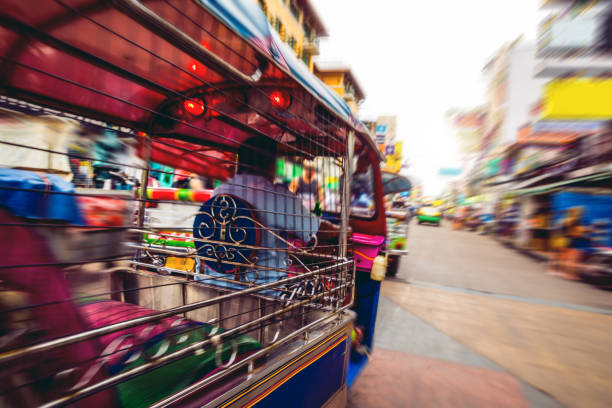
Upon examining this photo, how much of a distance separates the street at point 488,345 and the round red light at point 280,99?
2.46 metres

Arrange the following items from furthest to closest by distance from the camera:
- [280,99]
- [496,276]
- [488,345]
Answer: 1. [496,276]
2. [488,345]
3. [280,99]

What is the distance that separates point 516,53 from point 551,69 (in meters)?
9.52

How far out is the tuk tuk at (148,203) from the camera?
0.80 meters

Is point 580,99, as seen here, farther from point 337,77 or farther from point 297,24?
point 337,77

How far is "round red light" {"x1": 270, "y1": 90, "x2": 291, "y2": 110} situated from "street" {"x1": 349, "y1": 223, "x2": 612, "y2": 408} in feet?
8.07

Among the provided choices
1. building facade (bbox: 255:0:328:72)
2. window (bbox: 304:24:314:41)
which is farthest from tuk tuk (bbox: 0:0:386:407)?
window (bbox: 304:24:314:41)

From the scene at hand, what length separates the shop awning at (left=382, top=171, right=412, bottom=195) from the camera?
13.1ft

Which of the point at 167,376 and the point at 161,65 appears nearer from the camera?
the point at 167,376

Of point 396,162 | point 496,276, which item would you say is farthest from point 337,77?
point 496,276

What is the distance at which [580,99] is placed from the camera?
9227 mm

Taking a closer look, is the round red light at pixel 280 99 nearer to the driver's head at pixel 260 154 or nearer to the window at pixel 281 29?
the driver's head at pixel 260 154

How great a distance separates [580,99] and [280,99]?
1175 centimetres

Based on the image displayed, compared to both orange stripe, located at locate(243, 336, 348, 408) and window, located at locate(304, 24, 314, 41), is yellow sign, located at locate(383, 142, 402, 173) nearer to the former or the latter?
window, located at locate(304, 24, 314, 41)

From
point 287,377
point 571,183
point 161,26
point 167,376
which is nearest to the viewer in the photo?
point 161,26
